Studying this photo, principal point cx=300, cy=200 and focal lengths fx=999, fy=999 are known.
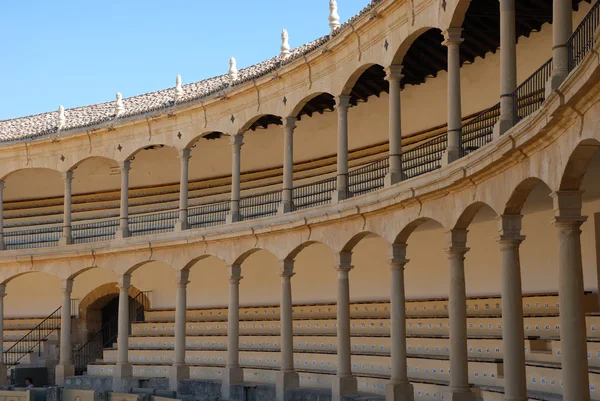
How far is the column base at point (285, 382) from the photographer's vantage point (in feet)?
76.9

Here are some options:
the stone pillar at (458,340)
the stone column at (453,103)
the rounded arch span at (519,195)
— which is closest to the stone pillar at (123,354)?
the stone pillar at (458,340)

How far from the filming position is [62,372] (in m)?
29.6

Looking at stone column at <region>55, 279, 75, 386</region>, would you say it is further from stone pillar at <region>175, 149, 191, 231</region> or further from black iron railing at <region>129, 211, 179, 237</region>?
stone pillar at <region>175, 149, 191, 231</region>

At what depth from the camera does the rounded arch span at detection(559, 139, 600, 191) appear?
11.4 m

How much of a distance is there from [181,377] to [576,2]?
1446 cm

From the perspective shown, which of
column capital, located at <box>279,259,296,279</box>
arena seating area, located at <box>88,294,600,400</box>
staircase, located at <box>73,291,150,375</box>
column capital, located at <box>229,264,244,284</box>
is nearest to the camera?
arena seating area, located at <box>88,294,600,400</box>

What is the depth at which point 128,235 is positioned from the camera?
29656 millimetres

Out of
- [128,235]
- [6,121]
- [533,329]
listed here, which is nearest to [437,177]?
[533,329]

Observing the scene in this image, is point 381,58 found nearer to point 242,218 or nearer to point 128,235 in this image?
point 242,218

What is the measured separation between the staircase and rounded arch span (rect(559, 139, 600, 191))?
907 inches

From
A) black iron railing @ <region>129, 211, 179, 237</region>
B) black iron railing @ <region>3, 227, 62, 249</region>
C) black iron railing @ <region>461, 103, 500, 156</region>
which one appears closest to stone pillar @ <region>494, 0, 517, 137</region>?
black iron railing @ <region>461, 103, 500, 156</region>

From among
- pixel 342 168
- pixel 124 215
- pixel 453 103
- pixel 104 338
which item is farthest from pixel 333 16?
pixel 104 338

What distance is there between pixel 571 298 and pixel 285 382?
40.2 ft

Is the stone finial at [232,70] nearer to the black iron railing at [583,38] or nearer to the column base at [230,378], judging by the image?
the column base at [230,378]
